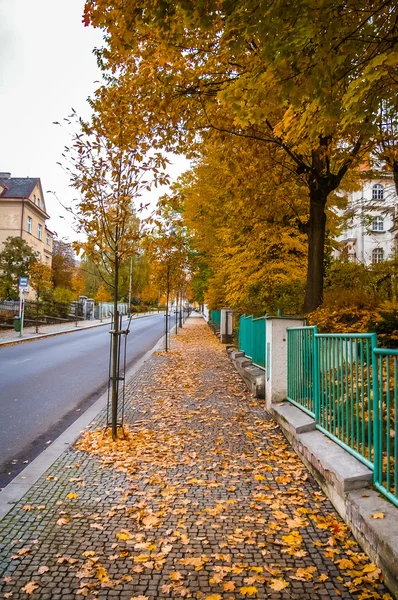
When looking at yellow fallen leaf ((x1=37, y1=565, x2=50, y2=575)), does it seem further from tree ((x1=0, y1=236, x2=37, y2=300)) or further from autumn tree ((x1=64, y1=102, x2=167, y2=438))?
tree ((x1=0, y1=236, x2=37, y2=300))

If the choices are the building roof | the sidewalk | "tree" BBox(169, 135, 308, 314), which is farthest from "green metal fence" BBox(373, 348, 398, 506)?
the building roof

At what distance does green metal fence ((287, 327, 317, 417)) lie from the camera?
223 inches

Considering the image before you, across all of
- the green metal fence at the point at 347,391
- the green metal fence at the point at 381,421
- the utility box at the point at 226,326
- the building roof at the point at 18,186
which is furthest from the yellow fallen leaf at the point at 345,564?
the building roof at the point at 18,186

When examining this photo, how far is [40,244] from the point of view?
160 ft

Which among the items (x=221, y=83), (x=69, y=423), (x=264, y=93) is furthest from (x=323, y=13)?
(x=69, y=423)

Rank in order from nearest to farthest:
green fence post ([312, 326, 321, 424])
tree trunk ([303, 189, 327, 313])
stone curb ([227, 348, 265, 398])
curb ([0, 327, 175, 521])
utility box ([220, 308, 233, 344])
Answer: curb ([0, 327, 175, 521]) → green fence post ([312, 326, 321, 424]) → stone curb ([227, 348, 265, 398]) → tree trunk ([303, 189, 327, 313]) → utility box ([220, 308, 233, 344])

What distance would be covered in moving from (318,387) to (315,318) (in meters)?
3.59

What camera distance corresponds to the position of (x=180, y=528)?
343 centimetres

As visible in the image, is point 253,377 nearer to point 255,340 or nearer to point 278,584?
point 255,340

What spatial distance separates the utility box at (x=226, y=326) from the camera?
805 inches

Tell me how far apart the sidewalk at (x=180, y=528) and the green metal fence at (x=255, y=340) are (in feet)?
11.1

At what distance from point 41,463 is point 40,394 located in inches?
169

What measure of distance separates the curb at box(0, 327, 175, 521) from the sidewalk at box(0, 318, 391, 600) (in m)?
A: 0.09

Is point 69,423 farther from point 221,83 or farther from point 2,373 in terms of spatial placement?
point 221,83
